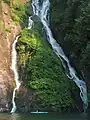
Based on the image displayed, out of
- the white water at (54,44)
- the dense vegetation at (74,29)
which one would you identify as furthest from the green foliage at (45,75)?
the dense vegetation at (74,29)

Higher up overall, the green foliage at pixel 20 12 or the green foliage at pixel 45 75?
Result: the green foliage at pixel 20 12

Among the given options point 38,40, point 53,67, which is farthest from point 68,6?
point 53,67

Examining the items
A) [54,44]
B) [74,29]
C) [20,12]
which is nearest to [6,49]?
[54,44]

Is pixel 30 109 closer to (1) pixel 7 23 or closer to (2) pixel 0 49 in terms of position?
(2) pixel 0 49

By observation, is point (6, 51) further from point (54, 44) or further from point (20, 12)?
point (20, 12)

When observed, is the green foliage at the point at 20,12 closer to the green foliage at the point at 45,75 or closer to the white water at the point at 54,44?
the white water at the point at 54,44

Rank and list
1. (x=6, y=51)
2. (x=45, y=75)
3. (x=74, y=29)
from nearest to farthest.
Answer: (x=45, y=75)
(x=74, y=29)
(x=6, y=51)
